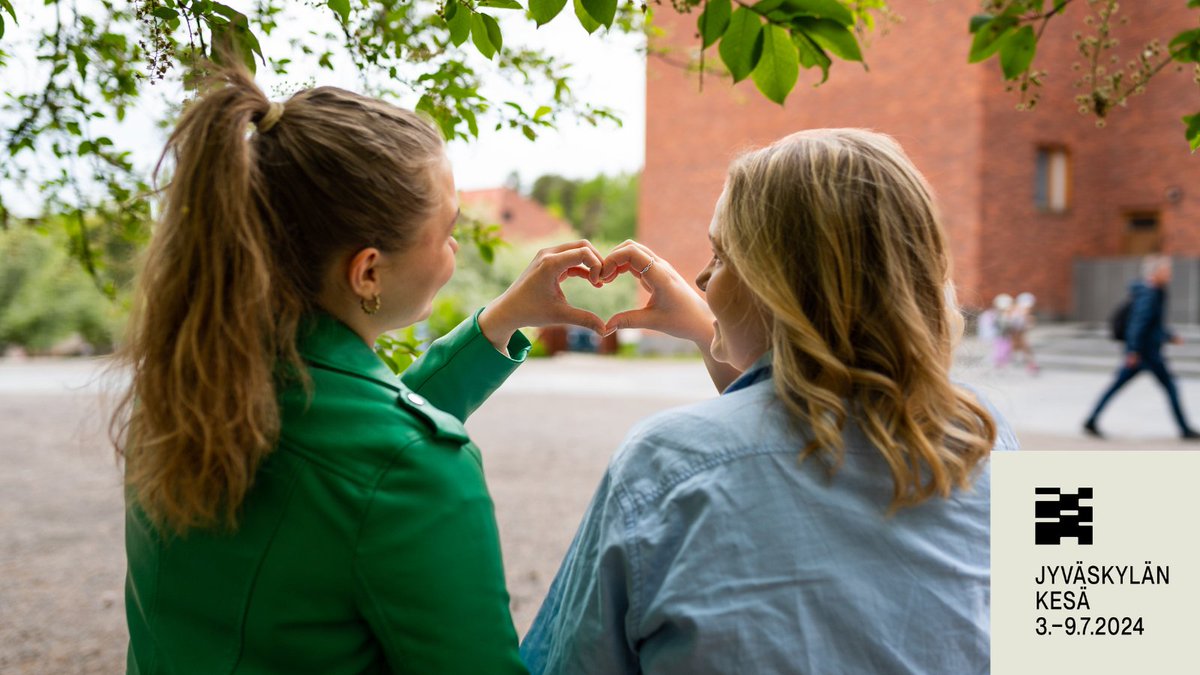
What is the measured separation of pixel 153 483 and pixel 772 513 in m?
0.75

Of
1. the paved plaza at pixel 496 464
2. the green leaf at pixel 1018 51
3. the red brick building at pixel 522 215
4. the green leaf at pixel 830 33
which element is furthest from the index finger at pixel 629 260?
the red brick building at pixel 522 215

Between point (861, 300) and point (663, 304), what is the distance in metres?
0.61

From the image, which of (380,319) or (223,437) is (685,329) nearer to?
(380,319)

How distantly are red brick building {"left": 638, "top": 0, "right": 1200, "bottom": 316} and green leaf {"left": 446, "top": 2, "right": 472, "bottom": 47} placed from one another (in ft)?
63.5

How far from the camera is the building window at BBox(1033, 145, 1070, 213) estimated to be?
2223 centimetres

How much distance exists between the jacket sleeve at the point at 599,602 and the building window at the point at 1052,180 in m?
23.2

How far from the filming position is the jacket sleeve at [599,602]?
3.87 ft

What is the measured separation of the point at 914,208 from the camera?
1293 millimetres

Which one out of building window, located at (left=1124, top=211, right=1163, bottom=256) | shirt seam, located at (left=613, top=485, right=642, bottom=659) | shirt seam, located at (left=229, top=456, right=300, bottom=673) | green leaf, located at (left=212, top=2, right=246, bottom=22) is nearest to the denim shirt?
shirt seam, located at (left=613, top=485, right=642, bottom=659)

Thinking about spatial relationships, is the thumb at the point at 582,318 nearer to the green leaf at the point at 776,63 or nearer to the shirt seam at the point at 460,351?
the shirt seam at the point at 460,351

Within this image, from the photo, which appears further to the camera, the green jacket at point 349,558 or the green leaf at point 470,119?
the green leaf at point 470,119

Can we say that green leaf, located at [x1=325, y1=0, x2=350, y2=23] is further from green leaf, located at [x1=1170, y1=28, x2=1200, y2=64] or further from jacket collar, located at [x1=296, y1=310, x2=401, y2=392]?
green leaf, located at [x1=1170, y1=28, x2=1200, y2=64]

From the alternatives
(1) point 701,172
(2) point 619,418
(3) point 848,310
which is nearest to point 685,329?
(3) point 848,310

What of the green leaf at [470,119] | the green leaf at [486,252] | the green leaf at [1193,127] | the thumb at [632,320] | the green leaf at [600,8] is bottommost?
the thumb at [632,320]
